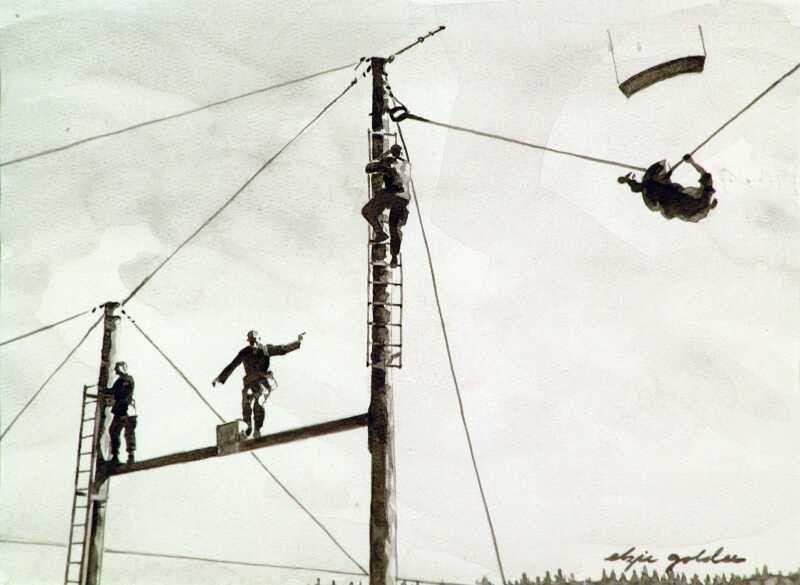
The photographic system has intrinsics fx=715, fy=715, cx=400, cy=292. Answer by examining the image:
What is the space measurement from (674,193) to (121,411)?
813 cm

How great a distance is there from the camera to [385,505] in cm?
618

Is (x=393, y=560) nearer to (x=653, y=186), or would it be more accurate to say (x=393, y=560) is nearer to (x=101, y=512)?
(x=653, y=186)

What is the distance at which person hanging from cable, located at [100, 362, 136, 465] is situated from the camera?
10.4 m

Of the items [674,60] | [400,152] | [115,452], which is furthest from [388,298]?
[115,452]

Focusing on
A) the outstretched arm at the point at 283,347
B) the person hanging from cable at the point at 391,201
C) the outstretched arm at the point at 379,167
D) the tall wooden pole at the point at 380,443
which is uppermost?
the outstretched arm at the point at 379,167

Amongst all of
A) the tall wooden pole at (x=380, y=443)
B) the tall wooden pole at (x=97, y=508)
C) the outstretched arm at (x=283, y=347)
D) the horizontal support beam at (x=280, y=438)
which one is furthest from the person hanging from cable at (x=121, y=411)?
the tall wooden pole at (x=380, y=443)

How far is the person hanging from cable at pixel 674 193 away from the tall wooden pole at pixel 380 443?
9.46 ft

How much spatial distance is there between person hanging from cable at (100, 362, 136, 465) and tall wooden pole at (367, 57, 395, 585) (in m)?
5.33

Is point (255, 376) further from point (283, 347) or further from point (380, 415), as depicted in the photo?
point (380, 415)

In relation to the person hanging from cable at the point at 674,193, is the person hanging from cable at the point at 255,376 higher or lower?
lower

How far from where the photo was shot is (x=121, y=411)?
1057 centimetres

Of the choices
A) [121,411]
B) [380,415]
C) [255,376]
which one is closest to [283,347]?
[255,376]

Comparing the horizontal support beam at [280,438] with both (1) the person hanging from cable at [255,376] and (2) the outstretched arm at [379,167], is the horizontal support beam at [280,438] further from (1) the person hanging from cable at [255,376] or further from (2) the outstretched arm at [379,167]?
(2) the outstretched arm at [379,167]

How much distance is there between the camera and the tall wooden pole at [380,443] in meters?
6.05
